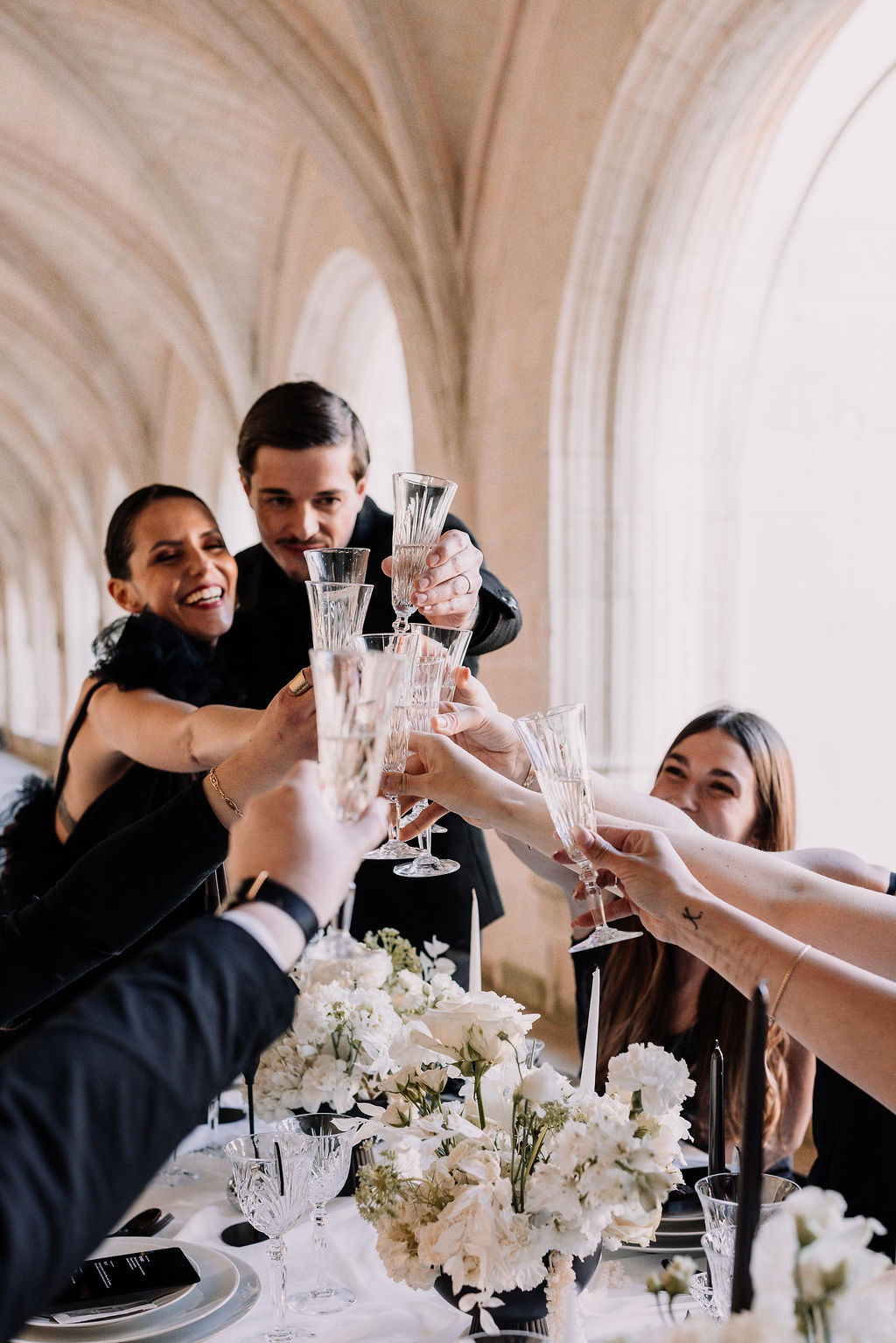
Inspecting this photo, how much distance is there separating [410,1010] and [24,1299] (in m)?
1.09

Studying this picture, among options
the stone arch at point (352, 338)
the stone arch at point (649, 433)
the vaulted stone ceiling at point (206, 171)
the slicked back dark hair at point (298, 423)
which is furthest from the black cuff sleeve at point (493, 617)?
the stone arch at point (352, 338)

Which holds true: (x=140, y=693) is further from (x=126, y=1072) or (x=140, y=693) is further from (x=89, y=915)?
(x=126, y=1072)

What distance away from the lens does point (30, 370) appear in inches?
568

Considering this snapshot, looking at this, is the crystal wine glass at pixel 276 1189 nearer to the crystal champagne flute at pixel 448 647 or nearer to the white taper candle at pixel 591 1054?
the white taper candle at pixel 591 1054

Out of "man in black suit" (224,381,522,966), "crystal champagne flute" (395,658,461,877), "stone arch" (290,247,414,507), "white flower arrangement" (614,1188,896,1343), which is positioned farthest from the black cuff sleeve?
"stone arch" (290,247,414,507)

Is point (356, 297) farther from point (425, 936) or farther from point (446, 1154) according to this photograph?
point (446, 1154)

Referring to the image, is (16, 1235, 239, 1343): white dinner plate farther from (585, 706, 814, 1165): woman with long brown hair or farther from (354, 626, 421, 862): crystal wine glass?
(585, 706, 814, 1165): woman with long brown hair

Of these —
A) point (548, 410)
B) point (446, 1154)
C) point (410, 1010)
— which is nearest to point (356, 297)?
point (548, 410)

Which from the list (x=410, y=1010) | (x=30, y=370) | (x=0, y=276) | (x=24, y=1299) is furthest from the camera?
(x=30, y=370)

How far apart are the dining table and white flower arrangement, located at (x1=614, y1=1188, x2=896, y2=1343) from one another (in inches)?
22.0

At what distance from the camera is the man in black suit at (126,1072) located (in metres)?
0.67

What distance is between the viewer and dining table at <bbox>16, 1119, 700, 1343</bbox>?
1.33 m

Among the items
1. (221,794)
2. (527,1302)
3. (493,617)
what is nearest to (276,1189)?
(527,1302)

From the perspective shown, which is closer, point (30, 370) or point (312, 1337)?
point (312, 1337)
